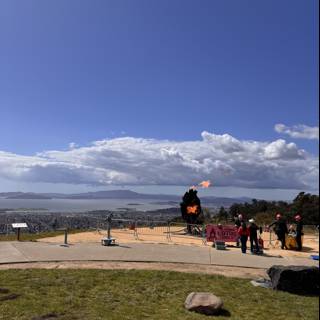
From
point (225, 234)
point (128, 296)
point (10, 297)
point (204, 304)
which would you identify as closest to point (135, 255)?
point (128, 296)

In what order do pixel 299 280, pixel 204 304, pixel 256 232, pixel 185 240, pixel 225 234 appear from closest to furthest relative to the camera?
1. pixel 204 304
2. pixel 299 280
3. pixel 256 232
4. pixel 225 234
5. pixel 185 240

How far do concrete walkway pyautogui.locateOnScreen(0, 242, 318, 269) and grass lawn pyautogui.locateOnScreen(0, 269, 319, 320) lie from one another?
2.61 metres

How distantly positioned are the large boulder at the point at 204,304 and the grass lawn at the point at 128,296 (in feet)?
0.51

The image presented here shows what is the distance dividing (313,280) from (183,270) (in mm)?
4162

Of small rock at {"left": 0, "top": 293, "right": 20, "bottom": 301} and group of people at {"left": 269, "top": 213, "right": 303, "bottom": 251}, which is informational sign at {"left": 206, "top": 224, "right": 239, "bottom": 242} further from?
small rock at {"left": 0, "top": 293, "right": 20, "bottom": 301}

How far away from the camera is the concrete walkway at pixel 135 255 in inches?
624

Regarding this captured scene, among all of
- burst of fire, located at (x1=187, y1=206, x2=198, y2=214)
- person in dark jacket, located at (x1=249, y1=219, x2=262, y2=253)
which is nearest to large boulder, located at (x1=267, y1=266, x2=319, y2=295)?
person in dark jacket, located at (x1=249, y1=219, x2=262, y2=253)

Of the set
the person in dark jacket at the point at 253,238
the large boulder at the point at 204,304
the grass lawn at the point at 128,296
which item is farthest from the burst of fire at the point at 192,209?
the large boulder at the point at 204,304

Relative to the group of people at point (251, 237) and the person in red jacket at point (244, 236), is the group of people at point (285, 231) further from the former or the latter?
the person in red jacket at point (244, 236)

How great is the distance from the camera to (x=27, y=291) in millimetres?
10578

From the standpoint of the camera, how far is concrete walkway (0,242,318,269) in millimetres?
15852

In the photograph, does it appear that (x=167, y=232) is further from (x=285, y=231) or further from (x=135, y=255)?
(x=135, y=255)

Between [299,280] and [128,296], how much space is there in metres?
4.32

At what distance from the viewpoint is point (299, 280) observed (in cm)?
1155
